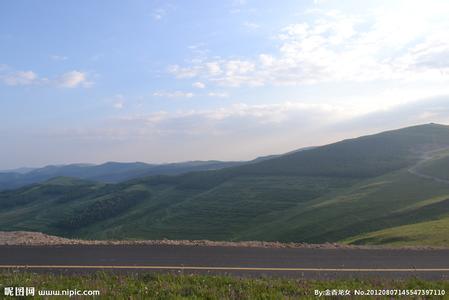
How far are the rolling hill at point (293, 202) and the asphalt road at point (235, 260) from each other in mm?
15477

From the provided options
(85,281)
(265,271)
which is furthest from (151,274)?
(265,271)

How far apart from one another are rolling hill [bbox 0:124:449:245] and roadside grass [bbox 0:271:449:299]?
20.5 m

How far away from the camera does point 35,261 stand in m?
15.7

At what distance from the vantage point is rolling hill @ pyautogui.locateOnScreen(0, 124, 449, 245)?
7294cm

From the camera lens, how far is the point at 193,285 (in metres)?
11.3

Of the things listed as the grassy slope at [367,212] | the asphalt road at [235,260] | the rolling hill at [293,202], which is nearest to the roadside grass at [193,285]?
the asphalt road at [235,260]

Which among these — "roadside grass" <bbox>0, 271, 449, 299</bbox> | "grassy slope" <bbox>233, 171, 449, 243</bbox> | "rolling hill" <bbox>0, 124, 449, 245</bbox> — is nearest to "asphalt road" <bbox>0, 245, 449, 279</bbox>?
"roadside grass" <bbox>0, 271, 449, 299</bbox>

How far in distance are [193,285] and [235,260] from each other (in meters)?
4.65

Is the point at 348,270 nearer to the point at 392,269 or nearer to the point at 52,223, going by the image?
the point at 392,269

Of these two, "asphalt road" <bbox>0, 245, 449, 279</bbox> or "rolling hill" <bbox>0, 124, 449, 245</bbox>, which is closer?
"asphalt road" <bbox>0, 245, 449, 279</bbox>

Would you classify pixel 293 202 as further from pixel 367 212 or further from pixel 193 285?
pixel 193 285

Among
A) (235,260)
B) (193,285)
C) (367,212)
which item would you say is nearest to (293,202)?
(367,212)

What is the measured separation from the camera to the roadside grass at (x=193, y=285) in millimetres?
10477

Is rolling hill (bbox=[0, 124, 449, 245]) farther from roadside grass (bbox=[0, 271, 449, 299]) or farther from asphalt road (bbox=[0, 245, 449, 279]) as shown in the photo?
roadside grass (bbox=[0, 271, 449, 299])
